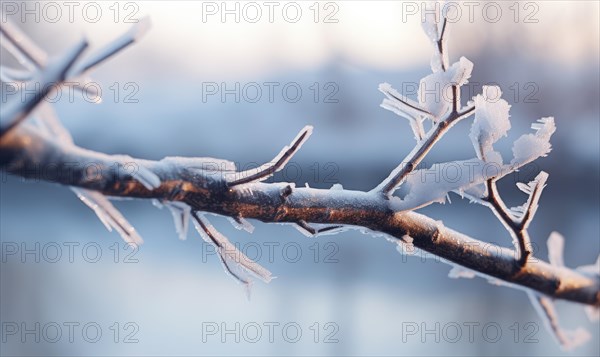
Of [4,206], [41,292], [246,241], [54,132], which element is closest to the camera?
[54,132]

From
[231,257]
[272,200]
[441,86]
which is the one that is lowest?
[231,257]

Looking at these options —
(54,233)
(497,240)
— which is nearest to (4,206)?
(54,233)

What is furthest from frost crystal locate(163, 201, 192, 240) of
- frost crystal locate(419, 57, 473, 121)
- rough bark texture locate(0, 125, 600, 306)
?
frost crystal locate(419, 57, 473, 121)

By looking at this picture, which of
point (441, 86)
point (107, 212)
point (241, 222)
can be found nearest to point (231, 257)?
point (241, 222)

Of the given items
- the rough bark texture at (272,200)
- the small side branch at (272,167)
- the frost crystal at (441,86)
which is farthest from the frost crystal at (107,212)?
the frost crystal at (441,86)

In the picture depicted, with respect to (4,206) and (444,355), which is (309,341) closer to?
(444,355)

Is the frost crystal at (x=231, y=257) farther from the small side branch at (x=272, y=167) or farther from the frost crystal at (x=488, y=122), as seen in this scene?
the frost crystal at (x=488, y=122)

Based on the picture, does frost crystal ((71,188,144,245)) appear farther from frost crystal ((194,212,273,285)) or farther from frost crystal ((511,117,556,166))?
frost crystal ((511,117,556,166))

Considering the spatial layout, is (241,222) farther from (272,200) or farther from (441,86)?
(441,86)

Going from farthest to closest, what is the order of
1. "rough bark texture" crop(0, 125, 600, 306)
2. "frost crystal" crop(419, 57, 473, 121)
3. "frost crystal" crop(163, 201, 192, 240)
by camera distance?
"frost crystal" crop(419, 57, 473, 121) → "frost crystal" crop(163, 201, 192, 240) → "rough bark texture" crop(0, 125, 600, 306)

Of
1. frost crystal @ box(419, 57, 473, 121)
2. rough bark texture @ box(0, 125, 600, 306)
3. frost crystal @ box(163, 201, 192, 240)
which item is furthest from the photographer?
frost crystal @ box(419, 57, 473, 121)

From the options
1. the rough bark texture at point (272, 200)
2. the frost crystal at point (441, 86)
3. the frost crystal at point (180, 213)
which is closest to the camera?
the rough bark texture at point (272, 200)
